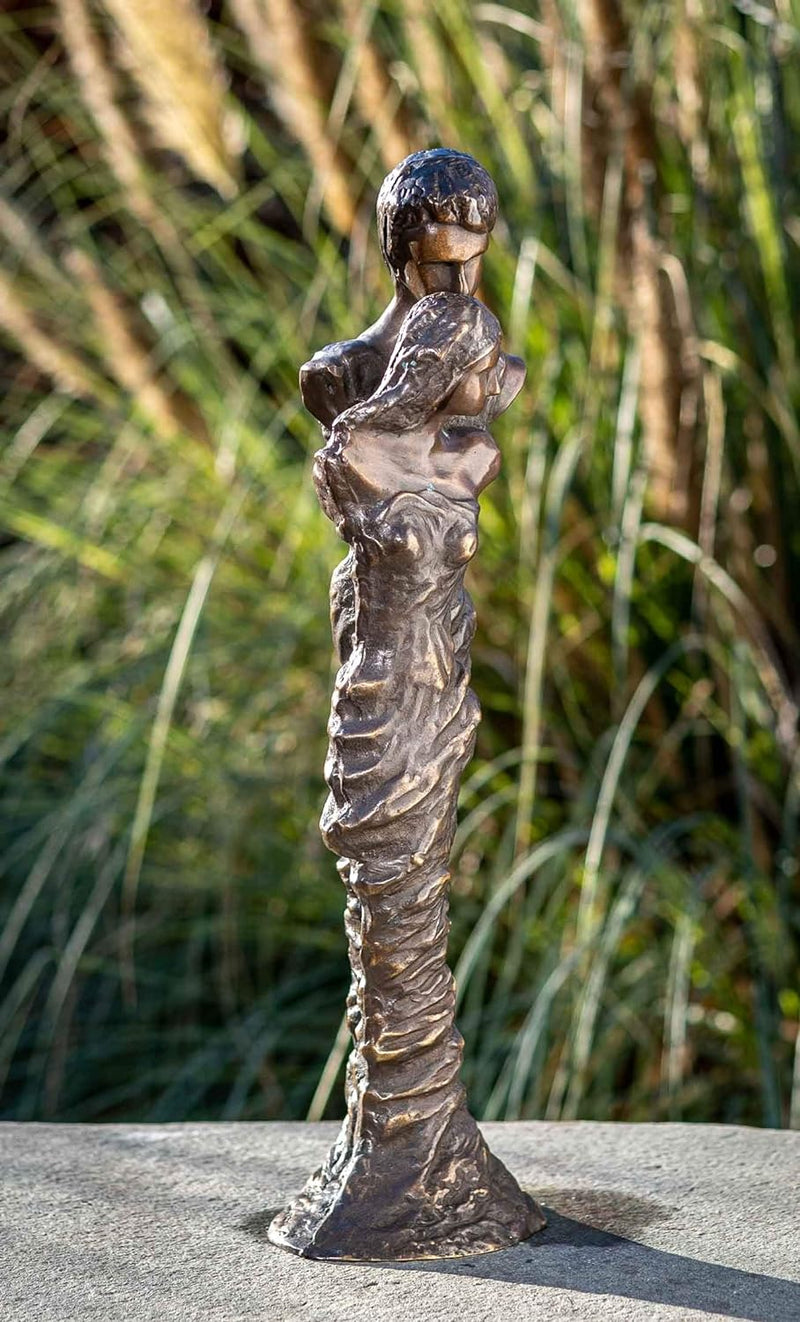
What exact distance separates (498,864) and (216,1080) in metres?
0.58

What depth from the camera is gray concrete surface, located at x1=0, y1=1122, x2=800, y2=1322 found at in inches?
44.4

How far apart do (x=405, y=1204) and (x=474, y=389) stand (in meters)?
0.57

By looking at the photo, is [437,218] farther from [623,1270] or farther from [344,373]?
[623,1270]

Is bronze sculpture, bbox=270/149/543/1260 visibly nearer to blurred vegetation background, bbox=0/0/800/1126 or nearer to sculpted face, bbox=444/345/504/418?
sculpted face, bbox=444/345/504/418

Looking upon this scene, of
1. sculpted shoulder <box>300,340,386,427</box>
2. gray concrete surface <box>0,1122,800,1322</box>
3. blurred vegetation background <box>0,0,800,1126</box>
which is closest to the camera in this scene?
gray concrete surface <box>0,1122,800,1322</box>

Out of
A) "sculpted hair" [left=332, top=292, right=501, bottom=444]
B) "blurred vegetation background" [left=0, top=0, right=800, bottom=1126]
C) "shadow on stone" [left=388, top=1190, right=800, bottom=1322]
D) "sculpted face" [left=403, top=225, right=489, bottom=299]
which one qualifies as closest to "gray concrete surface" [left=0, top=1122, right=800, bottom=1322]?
"shadow on stone" [left=388, top=1190, right=800, bottom=1322]

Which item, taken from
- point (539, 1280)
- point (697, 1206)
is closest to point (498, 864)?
Result: point (697, 1206)

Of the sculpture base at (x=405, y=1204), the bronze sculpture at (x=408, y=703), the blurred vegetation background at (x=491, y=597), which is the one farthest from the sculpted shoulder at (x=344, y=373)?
the blurred vegetation background at (x=491, y=597)

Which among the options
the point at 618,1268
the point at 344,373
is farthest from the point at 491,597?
the point at 618,1268

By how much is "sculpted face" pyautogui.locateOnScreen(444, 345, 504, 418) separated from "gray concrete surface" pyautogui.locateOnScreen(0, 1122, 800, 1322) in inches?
23.3

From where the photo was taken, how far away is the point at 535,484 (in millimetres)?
2170

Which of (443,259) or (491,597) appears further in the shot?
(491,597)

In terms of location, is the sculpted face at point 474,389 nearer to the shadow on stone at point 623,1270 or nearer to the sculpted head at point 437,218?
the sculpted head at point 437,218

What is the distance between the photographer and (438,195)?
118 centimetres
